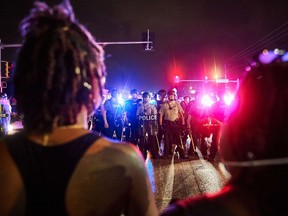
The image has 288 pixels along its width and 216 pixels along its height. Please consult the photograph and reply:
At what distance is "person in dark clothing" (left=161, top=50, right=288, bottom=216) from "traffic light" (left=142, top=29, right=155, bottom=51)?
22562 millimetres

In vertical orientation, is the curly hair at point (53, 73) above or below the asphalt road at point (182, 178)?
above

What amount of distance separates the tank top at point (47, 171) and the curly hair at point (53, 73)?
135 mm

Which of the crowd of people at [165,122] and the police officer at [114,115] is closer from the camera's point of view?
the crowd of people at [165,122]

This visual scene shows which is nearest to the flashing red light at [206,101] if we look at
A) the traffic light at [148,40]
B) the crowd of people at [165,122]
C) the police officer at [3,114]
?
the crowd of people at [165,122]

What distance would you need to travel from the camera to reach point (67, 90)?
1.77m

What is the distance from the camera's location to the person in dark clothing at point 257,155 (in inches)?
52.6

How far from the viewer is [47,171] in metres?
1.65

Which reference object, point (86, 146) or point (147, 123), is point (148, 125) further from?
point (86, 146)

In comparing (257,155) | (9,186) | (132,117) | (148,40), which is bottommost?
(9,186)

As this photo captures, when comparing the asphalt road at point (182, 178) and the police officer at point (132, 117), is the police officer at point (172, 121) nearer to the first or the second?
the asphalt road at point (182, 178)

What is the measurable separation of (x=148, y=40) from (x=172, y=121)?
13271mm

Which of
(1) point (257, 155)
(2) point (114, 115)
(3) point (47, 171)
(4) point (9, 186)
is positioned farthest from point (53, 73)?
(2) point (114, 115)

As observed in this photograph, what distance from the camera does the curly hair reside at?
5.74 ft

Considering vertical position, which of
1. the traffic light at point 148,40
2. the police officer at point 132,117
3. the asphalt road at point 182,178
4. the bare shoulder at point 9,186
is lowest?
the asphalt road at point 182,178
